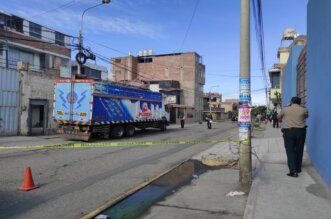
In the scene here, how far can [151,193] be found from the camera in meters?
7.56

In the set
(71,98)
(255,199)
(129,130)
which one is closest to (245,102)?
(255,199)

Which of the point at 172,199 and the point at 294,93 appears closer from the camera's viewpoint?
the point at 172,199

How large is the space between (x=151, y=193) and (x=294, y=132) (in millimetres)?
3569

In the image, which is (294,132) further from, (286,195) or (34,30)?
(34,30)

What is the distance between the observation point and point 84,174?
32.1 ft

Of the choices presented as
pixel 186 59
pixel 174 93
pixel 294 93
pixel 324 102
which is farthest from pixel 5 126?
pixel 186 59

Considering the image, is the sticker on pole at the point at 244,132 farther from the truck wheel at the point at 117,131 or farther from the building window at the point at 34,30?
the building window at the point at 34,30

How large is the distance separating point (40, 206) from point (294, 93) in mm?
16671

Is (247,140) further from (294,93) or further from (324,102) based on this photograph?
(294,93)

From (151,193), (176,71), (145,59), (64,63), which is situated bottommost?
(151,193)

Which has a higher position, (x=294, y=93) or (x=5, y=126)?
(x=294, y=93)

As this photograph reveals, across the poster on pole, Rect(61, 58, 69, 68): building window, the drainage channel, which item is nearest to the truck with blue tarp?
the drainage channel

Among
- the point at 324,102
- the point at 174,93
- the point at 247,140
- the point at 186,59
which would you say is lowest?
the point at 247,140

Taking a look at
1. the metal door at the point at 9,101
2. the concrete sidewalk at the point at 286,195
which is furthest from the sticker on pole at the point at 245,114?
the metal door at the point at 9,101
